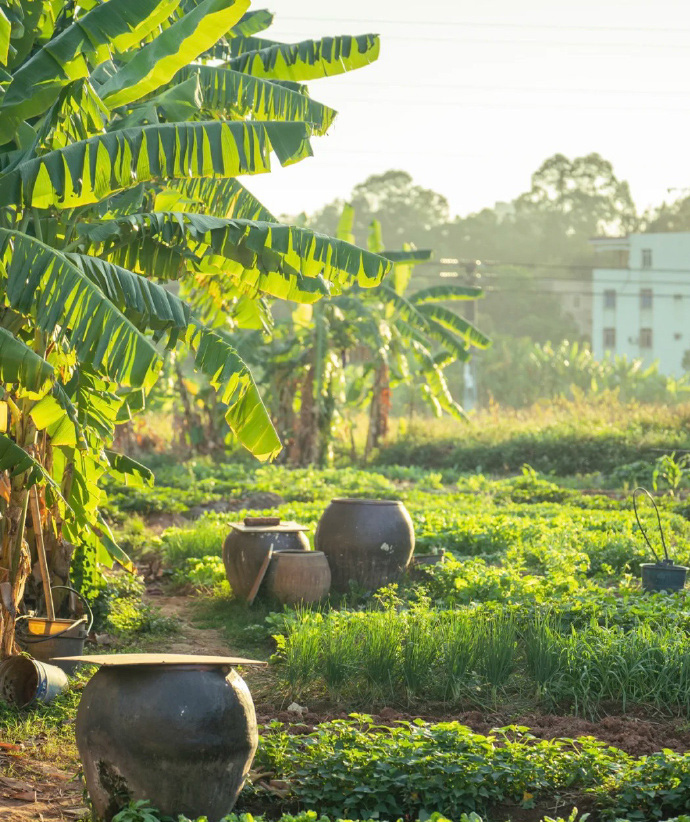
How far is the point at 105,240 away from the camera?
24.7 ft

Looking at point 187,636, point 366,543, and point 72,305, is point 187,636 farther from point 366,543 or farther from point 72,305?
point 72,305

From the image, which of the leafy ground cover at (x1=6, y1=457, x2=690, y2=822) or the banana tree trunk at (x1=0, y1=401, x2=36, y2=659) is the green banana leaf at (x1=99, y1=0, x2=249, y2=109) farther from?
the leafy ground cover at (x1=6, y1=457, x2=690, y2=822)

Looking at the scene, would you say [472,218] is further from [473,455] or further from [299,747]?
[299,747]

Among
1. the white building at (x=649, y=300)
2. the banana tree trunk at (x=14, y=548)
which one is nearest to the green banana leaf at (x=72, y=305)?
the banana tree trunk at (x=14, y=548)

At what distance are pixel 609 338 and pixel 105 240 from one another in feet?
178

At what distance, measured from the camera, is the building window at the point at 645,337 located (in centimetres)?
5806

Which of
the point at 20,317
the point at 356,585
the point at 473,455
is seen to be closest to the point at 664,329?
the point at 473,455

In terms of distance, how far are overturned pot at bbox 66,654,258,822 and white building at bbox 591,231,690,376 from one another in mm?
54944

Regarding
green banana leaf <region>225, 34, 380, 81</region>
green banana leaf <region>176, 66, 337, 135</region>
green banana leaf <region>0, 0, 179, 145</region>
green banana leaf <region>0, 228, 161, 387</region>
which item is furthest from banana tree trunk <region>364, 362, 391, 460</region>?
green banana leaf <region>0, 228, 161, 387</region>

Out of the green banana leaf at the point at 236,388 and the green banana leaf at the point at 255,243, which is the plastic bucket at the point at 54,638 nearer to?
the green banana leaf at the point at 236,388

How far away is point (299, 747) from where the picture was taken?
18.8 feet

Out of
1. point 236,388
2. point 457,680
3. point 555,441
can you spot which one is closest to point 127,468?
point 236,388

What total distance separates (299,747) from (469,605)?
3275 mm

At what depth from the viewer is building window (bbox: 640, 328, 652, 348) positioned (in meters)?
58.1
